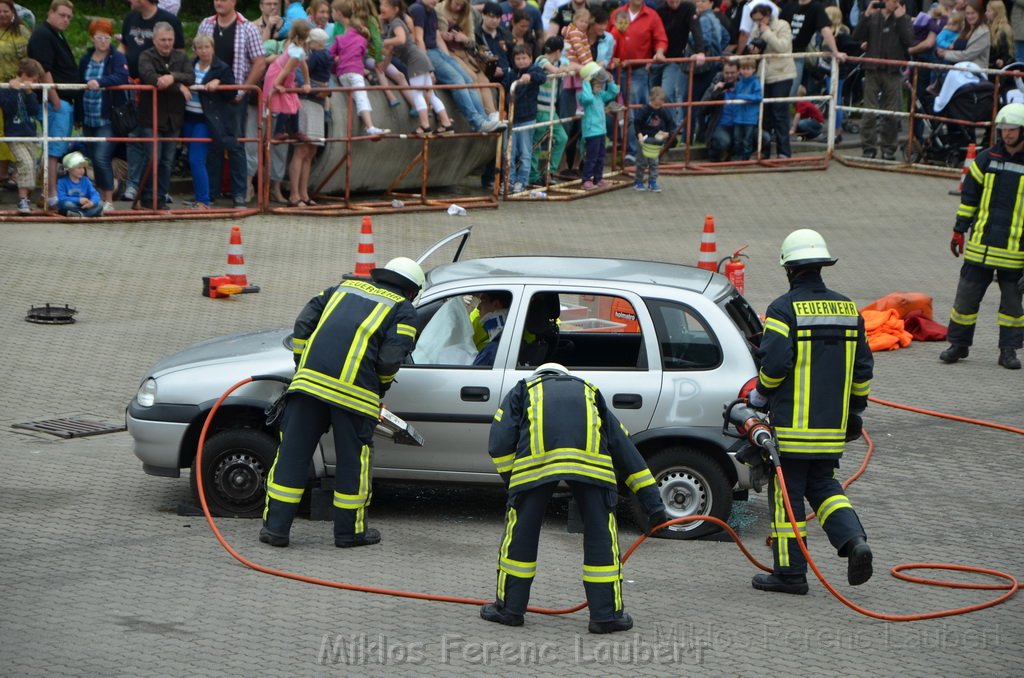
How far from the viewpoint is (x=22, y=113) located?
15.3 m

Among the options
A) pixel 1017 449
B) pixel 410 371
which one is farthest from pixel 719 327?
pixel 1017 449

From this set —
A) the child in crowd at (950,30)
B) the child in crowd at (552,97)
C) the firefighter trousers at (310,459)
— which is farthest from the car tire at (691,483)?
the child in crowd at (950,30)

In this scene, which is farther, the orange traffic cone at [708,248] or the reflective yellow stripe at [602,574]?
the orange traffic cone at [708,248]

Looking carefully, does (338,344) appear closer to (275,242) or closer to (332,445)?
(332,445)

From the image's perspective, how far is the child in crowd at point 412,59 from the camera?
1709cm

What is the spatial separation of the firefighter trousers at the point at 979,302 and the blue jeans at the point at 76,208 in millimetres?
8892

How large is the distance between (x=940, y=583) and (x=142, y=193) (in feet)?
36.6

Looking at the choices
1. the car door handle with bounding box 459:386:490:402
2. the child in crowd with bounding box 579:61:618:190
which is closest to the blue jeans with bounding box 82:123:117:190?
the child in crowd with bounding box 579:61:618:190

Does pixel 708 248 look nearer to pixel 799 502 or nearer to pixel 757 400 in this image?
pixel 757 400

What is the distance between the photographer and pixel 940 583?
7.94 m

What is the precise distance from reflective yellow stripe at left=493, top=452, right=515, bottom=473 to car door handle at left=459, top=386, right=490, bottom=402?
1309 millimetres

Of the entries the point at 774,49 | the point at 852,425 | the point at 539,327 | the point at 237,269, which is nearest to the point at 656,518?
the point at 852,425

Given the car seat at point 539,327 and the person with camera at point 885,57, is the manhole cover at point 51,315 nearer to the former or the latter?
the car seat at point 539,327

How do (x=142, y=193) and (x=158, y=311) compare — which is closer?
(x=158, y=311)
